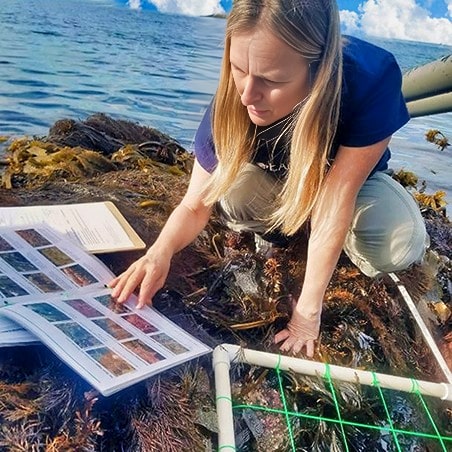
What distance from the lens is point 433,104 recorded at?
2646 millimetres

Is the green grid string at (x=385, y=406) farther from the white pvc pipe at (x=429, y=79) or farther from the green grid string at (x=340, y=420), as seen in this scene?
the white pvc pipe at (x=429, y=79)

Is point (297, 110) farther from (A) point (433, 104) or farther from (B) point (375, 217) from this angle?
(A) point (433, 104)

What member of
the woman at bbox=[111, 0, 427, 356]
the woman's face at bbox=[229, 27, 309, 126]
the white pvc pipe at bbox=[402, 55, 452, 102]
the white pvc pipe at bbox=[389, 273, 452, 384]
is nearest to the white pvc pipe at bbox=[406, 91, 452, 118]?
the white pvc pipe at bbox=[402, 55, 452, 102]

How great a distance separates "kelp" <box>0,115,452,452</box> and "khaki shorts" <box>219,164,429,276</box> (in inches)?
4.0

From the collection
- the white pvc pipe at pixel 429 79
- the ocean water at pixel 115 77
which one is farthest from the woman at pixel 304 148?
the white pvc pipe at pixel 429 79

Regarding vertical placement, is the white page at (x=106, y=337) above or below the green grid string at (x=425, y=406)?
above

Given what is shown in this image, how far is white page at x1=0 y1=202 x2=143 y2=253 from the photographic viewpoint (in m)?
1.84

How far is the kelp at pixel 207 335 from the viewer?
4.14ft

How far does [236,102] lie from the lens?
5.50ft

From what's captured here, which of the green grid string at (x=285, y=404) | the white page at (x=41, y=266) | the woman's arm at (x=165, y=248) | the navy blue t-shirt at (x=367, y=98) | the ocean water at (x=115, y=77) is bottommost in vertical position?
the ocean water at (x=115, y=77)

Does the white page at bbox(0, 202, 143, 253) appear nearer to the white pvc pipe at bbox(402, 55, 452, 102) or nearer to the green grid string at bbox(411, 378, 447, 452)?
the green grid string at bbox(411, 378, 447, 452)

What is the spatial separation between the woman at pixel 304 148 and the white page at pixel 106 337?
0.22ft

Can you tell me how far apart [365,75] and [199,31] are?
14878 mm

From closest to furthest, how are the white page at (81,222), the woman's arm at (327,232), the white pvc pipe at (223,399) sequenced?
1. the white pvc pipe at (223,399)
2. the woman's arm at (327,232)
3. the white page at (81,222)
